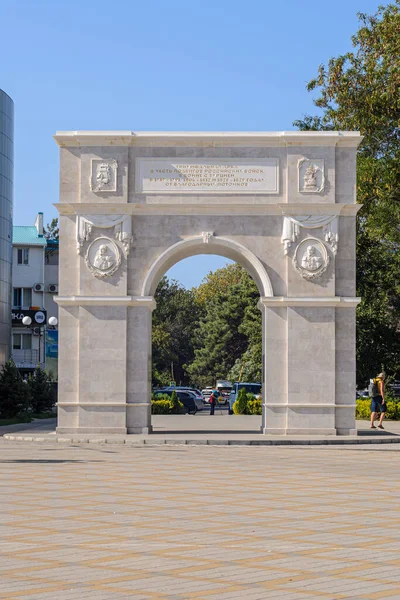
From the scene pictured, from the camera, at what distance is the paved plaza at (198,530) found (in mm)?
8578

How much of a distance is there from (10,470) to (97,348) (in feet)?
33.1

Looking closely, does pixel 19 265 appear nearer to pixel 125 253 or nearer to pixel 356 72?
pixel 356 72

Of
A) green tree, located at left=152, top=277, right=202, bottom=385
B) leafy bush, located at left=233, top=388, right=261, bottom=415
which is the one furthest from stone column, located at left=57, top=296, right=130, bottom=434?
green tree, located at left=152, top=277, right=202, bottom=385

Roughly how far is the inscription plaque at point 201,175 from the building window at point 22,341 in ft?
178

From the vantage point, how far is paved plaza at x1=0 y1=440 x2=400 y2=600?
28.1 feet

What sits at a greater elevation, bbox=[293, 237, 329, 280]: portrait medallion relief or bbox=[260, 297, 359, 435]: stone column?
bbox=[293, 237, 329, 280]: portrait medallion relief

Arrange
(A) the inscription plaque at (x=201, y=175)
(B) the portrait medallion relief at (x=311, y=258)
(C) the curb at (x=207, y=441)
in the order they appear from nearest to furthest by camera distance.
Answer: (C) the curb at (x=207, y=441), (B) the portrait medallion relief at (x=311, y=258), (A) the inscription plaque at (x=201, y=175)

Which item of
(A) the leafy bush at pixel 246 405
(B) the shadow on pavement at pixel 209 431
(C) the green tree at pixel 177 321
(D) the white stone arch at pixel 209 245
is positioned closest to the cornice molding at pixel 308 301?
(D) the white stone arch at pixel 209 245

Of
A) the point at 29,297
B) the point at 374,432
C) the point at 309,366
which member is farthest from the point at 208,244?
the point at 29,297

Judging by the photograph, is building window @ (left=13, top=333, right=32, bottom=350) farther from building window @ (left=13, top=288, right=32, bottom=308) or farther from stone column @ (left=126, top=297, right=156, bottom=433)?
stone column @ (left=126, top=297, right=156, bottom=433)

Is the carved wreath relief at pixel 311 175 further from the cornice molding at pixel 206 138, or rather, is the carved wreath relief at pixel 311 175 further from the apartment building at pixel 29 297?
the apartment building at pixel 29 297

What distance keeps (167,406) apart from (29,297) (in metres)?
37.5

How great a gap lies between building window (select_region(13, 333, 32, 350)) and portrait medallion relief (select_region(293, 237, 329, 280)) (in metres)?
55.1

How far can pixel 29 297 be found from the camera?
8312 cm
